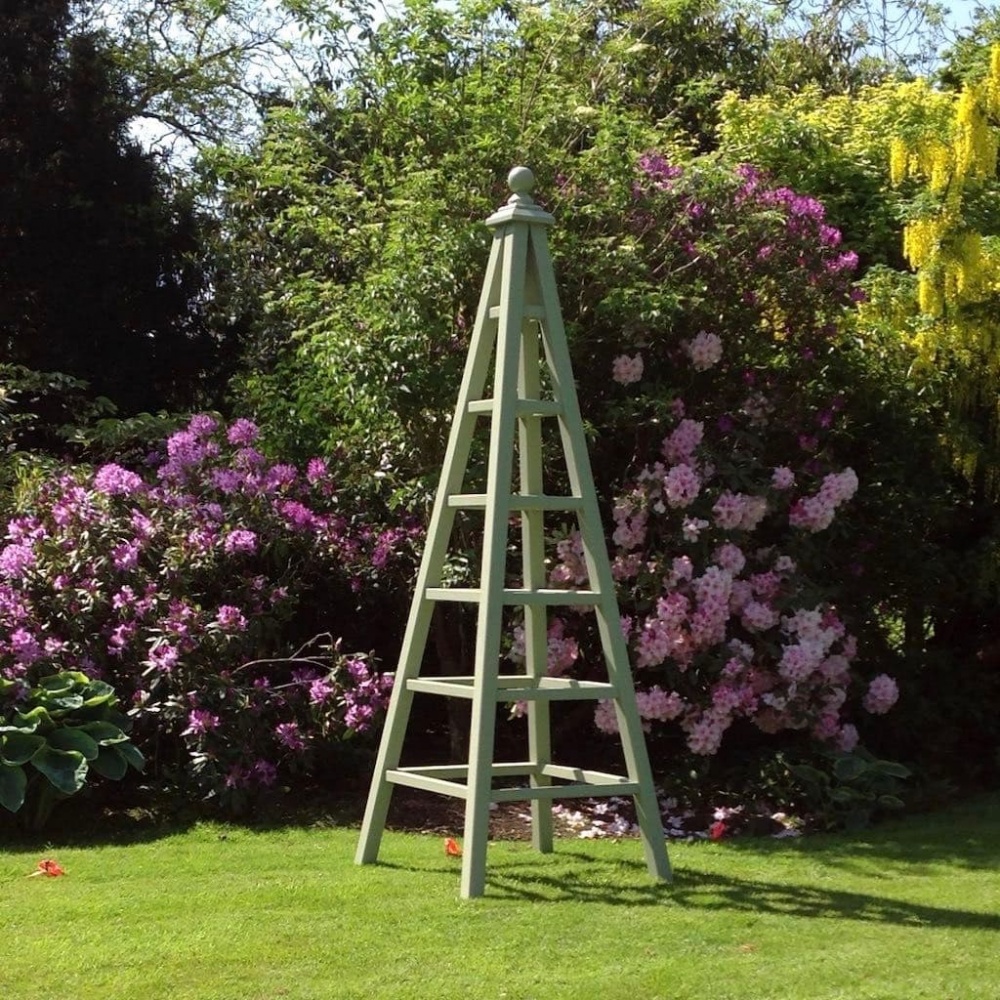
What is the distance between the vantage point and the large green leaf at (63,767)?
6328 mm

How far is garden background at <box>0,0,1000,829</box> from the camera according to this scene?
721 centimetres

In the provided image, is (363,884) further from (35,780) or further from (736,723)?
(736,723)

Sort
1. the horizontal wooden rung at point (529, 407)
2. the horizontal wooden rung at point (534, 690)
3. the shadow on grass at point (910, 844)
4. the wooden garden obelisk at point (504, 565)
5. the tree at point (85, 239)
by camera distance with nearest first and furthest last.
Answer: the wooden garden obelisk at point (504, 565), the horizontal wooden rung at point (534, 690), the horizontal wooden rung at point (529, 407), the shadow on grass at point (910, 844), the tree at point (85, 239)

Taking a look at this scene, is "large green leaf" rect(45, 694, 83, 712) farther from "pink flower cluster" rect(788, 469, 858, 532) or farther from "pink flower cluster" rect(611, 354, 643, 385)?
"pink flower cluster" rect(788, 469, 858, 532)

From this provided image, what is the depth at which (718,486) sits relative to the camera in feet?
25.2

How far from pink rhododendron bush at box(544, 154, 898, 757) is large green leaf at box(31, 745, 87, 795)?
2365mm

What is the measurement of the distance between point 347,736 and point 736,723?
210 centimetres

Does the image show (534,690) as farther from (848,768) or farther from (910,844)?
(848,768)

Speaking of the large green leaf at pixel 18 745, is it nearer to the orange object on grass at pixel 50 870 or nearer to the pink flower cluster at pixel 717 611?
the orange object on grass at pixel 50 870

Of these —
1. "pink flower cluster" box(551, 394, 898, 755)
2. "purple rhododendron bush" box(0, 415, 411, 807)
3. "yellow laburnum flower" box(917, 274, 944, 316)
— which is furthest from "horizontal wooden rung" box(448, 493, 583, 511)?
"yellow laburnum flower" box(917, 274, 944, 316)

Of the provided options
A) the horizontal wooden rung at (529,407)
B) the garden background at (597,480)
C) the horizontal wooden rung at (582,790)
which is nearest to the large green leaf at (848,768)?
the garden background at (597,480)

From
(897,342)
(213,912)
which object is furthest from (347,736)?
(897,342)

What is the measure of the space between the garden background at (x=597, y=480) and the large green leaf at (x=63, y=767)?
19 millimetres

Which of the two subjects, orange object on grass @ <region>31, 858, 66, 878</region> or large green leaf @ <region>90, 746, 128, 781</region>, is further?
large green leaf @ <region>90, 746, 128, 781</region>
